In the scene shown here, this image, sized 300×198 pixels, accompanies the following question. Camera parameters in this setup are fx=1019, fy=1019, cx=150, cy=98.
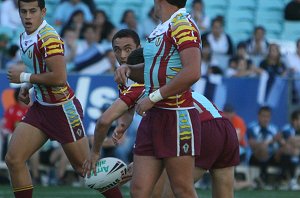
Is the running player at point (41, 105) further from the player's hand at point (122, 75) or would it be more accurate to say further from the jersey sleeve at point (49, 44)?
the player's hand at point (122, 75)

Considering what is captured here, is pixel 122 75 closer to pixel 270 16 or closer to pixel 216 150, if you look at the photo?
pixel 216 150

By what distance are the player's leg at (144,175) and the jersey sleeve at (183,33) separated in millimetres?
893

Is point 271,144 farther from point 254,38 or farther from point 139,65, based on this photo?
point 139,65

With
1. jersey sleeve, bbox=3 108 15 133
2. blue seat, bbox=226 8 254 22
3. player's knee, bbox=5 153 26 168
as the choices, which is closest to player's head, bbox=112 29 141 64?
player's knee, bbox=5 153 26 168

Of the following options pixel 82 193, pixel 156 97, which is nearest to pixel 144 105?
pixel 156 97

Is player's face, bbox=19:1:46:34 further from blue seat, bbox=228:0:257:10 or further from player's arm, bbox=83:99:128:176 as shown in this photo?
blue seat, bbox=228:0:257:10

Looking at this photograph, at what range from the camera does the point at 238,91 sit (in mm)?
16156

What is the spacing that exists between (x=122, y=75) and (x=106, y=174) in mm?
1476

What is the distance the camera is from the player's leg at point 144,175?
768 centimetres

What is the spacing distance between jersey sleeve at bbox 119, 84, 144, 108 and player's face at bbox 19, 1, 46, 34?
1490 millimetres

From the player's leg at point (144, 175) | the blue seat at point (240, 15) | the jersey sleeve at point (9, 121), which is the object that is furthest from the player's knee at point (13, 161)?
the blue seat at point (240, 15)

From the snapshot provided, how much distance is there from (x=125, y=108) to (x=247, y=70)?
8.85 metres

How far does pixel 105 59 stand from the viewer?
1691 centimetres

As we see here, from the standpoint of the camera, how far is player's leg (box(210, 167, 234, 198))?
8.62 meters
